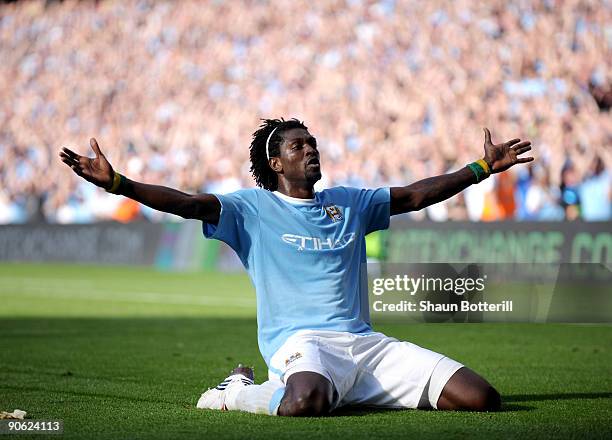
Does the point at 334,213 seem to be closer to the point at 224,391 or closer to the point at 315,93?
the point at 224,391

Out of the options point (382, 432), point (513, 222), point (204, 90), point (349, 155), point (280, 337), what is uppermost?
point (204, 90)

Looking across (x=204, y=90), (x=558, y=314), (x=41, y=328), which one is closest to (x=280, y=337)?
(x=558, y=314)

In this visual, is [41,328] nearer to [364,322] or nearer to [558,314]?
[558,314]

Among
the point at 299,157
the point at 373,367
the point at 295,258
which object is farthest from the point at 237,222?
the point at 373,367

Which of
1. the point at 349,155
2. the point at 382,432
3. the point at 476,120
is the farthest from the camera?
the point at 349,155

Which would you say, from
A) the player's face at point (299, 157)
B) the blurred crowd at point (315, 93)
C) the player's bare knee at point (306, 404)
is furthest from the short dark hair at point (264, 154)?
the blurred crowd at point (315, 93)

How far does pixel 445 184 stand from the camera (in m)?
7.37

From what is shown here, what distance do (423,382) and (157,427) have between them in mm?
1520

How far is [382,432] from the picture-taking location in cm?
604

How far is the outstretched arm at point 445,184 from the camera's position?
24.2 feet

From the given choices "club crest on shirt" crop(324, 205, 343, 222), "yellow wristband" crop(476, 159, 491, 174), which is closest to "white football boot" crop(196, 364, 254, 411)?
"club crest on shirt" crop(324, 205, 343, 222)

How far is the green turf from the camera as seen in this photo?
Result: 621cm

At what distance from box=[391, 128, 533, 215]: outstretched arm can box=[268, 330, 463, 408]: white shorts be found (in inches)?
34.7

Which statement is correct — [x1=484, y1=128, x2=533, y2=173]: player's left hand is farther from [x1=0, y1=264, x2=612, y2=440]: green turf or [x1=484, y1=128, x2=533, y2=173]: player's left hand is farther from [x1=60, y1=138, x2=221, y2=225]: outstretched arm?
[x1=60, y1=138, x2=221, y2=225]: outstretched arm
